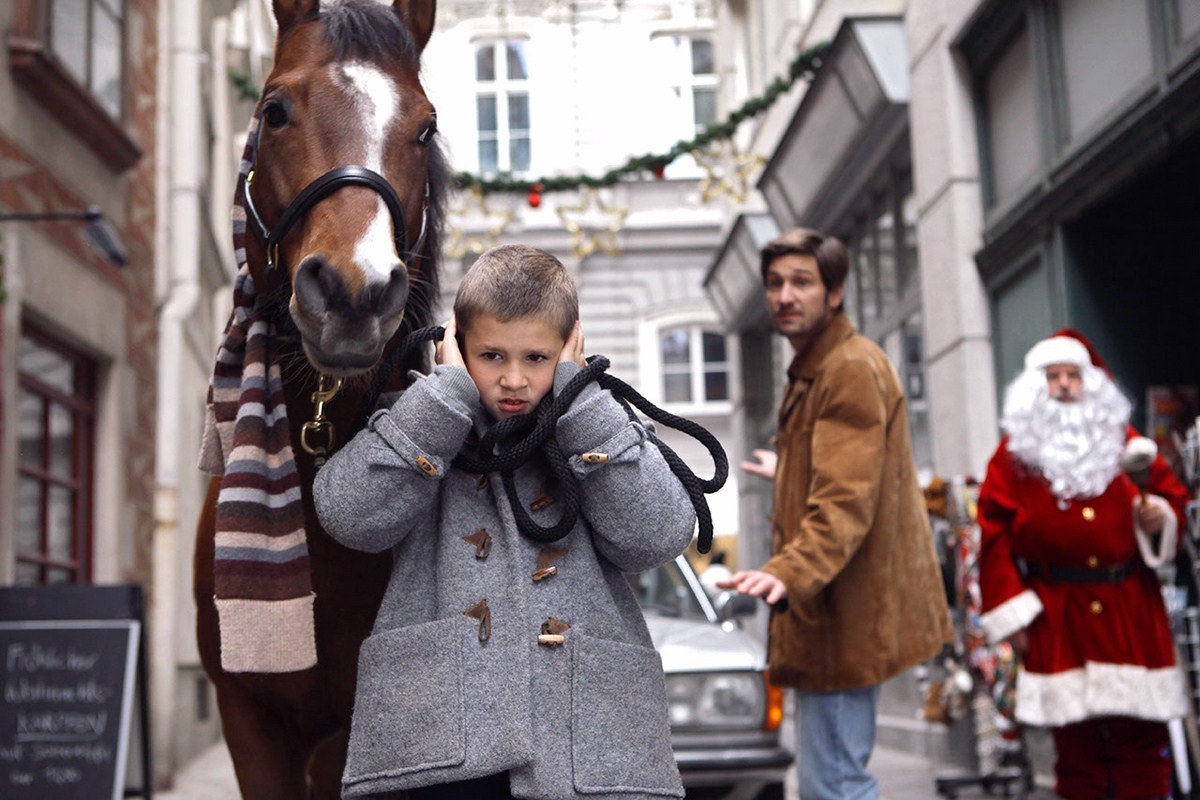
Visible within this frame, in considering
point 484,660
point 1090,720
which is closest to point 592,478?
point 484,660

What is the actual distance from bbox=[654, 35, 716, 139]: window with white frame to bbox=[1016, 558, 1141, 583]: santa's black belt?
22.5 m

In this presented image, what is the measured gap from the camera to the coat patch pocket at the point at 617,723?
7.92 ft

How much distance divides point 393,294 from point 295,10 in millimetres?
855

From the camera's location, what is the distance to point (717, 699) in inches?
237

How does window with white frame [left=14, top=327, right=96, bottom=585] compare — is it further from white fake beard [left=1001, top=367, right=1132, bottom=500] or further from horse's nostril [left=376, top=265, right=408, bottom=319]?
horse's nostril [left=376, top=265, right=408, bottom=319]

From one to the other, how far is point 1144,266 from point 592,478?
595 centimetres

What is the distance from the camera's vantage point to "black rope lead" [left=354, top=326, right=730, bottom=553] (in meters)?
2.50

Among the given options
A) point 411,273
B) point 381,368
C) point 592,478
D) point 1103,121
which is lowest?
point 592,478

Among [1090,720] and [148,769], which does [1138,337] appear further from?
[148,769]

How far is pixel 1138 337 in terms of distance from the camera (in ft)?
24.8

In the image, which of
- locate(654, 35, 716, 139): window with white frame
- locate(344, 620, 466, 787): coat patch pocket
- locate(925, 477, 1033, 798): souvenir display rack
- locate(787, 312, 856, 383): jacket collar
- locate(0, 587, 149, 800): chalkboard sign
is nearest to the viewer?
locate(344, 620, 466, 787): coat patch pocket

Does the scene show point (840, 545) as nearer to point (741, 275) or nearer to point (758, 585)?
point (758, 585)

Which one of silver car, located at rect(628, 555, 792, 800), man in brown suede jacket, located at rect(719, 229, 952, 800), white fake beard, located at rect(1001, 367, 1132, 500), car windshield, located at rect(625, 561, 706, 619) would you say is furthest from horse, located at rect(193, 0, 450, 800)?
car windshield, located at rect(625, 561, 706, 619)

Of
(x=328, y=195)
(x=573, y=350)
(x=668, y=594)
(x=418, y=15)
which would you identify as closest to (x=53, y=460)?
(x=668, y=594)
